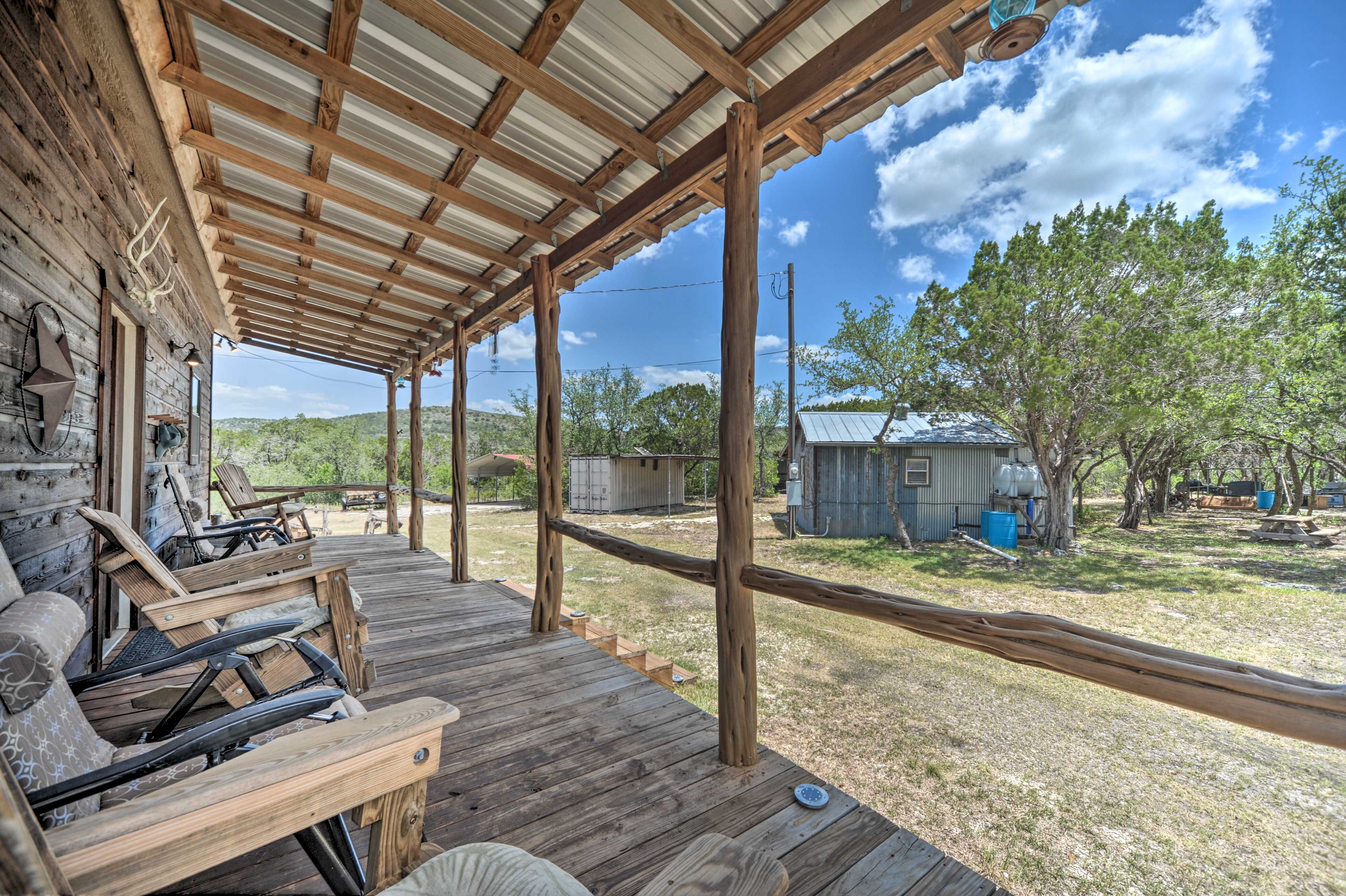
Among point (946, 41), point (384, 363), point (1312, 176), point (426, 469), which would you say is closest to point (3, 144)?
point (946, 41)

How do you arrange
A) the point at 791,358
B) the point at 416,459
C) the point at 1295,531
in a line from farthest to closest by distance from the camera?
the point at 791,358, the point at 1295,531, the point at 416,459

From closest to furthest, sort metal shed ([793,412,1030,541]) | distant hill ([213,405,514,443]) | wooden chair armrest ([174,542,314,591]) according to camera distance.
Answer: wooden chair armrest ([174,542,314,591])
metal shed ([793,412,1030,541])
distant hill ([213,405,514,443])

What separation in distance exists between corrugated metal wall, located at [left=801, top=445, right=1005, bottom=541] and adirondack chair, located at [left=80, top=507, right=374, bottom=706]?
11904mm

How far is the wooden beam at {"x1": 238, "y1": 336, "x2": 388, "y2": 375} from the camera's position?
7.36m

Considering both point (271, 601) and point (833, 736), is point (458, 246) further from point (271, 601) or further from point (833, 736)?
point (833, 736)

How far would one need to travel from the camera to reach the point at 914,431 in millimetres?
A: 13125

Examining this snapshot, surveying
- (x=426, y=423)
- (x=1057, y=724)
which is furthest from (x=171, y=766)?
(x=426, y=423)

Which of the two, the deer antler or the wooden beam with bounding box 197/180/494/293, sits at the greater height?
the wooden beam with bounding box 197/180/494/293

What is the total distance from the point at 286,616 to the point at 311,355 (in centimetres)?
664

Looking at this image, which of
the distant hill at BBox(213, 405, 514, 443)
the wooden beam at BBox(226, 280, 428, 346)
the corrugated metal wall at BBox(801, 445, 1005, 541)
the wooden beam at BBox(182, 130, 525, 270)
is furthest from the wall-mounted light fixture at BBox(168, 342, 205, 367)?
the distant hill at BBox(213, 405, 514, 443)

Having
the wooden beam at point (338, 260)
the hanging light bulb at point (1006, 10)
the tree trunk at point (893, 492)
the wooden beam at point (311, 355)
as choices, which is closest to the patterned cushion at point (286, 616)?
the wooden beam at point (338, 260)

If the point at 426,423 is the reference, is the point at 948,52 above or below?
below

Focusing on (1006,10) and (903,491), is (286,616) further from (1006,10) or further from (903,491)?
(903,491)

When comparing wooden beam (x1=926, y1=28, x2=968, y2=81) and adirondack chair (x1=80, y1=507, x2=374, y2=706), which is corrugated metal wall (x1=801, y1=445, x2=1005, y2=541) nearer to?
wooden beam (x1=926, y1=28, x2=968, y2=81)
